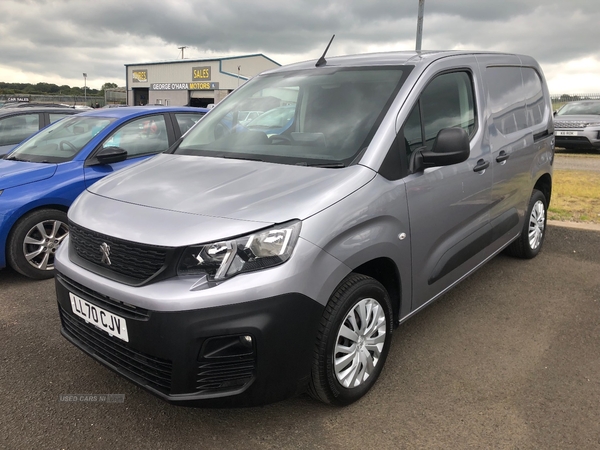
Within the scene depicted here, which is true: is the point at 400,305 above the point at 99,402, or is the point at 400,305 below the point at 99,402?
above

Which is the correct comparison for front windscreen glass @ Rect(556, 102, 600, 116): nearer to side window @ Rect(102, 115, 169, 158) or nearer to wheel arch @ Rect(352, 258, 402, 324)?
side window @ Rect(102, 115, 169, 158)

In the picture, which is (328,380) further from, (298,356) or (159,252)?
(159,252)

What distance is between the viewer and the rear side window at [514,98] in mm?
3883

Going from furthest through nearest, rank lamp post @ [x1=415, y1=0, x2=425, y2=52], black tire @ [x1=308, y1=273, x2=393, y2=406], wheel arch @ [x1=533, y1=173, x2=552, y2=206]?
lamp post @ [x1=415, y1=0, x2=425, y2=52] → wheel arch @ [x1=533, y1=173, x2=552, y2=206] → black tire @ [x1=308, y1=273, x2=393, y2=406]

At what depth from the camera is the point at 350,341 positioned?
257 centimetres

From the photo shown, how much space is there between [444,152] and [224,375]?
1697 millimetres

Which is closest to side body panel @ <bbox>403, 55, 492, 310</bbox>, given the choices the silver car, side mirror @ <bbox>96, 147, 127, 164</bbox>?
side mirror @ <bbox>96, 147, 127, 164</bbox>

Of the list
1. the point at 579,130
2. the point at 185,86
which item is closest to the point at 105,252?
the point at 579,130

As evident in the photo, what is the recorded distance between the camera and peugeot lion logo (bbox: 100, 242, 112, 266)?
7.88ft

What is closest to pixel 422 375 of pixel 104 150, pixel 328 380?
pixel 328 380

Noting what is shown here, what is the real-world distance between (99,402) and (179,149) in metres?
1.72

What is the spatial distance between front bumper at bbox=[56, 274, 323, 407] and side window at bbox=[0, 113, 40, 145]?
6.17 meters

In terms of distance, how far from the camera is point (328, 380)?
246 centimetres

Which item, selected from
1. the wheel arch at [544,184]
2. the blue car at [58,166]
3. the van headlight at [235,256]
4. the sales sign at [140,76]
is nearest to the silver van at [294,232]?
the van headlight at [235,256]
